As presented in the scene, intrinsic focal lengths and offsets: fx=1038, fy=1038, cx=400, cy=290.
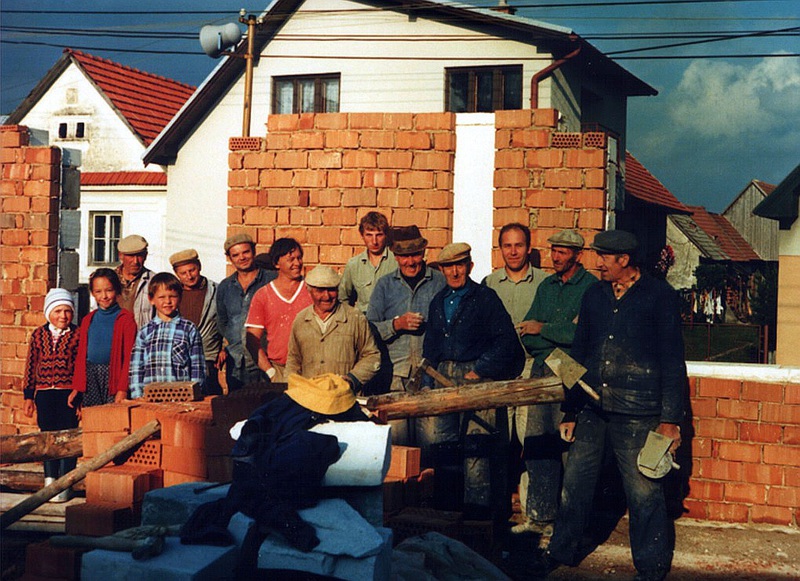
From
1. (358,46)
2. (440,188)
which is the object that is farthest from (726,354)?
(440,188)

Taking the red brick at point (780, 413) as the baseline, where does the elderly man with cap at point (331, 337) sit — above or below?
above

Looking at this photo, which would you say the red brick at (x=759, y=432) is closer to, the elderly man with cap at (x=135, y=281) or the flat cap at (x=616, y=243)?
the flat cap at (x=616, y=243)

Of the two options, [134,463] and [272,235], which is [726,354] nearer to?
[272,235]

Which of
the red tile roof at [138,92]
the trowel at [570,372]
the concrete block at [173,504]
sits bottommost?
the concrete block at [173,504]

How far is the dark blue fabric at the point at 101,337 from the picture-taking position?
7.98 m

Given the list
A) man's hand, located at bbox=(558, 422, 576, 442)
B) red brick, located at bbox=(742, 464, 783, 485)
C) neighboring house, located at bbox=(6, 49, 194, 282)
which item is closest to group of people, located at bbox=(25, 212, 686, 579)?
man's hand, located at bbox=(558, 422, 576, 442)

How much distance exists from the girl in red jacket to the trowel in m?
3.33

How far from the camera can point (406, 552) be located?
5.75 m

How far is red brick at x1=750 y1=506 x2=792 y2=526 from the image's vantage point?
7.72m

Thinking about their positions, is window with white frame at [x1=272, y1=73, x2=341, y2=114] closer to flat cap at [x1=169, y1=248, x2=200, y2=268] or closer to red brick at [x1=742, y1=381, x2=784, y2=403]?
flat cap at [x1=169, y1=248, x2=200, y2=268]

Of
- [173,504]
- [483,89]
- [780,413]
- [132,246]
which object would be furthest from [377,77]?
[173,504]

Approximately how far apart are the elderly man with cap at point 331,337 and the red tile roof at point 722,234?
3743cm

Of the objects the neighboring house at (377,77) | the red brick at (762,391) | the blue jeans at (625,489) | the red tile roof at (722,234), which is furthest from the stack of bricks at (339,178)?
the red tile roof at (722,234)

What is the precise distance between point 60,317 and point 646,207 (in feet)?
70.8
